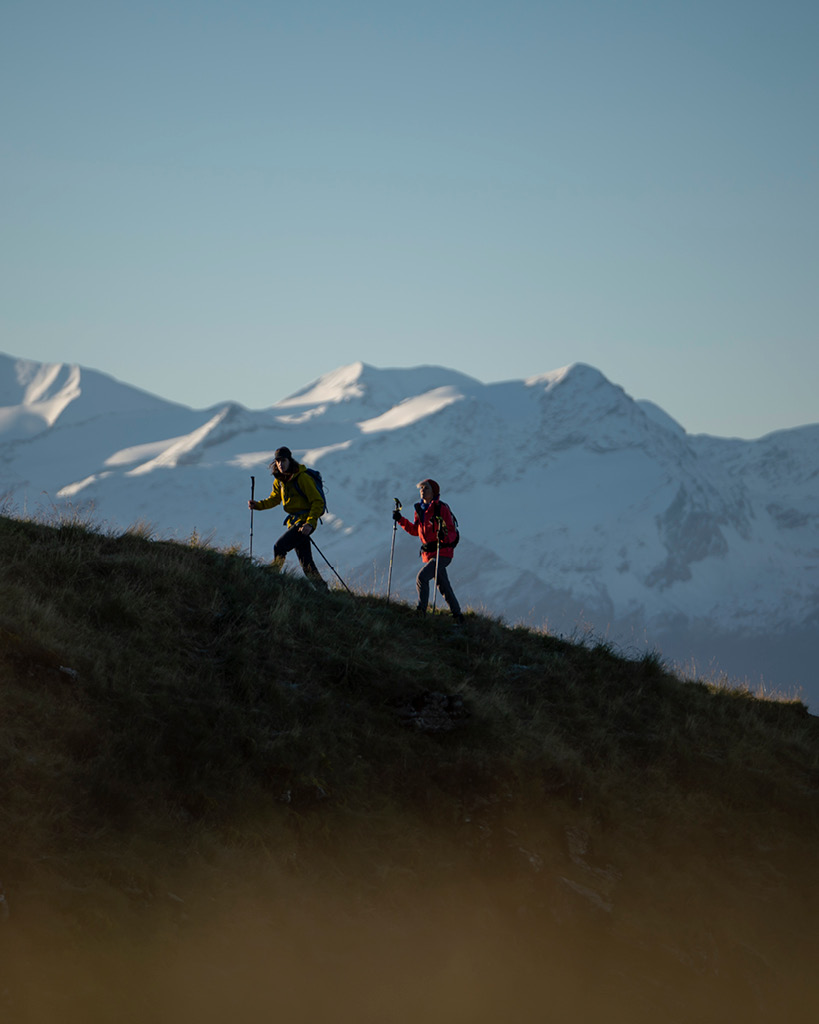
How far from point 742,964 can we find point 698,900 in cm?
81

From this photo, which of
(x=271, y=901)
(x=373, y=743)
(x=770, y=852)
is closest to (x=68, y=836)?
(x=271, y=901)

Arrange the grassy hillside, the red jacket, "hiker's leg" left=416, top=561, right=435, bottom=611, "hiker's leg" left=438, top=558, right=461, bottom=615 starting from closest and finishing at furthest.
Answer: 1. the grassy hillside
2. "hiker's leg" left=438, top=558, right=461, bottom=615
3. "hiker's leg" left=416, top=561, right=435, bottom=611
4. the red jacket

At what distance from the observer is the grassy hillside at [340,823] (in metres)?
7.91

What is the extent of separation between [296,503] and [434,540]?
2210mm

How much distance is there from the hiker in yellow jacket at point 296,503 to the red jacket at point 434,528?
59.2 inches

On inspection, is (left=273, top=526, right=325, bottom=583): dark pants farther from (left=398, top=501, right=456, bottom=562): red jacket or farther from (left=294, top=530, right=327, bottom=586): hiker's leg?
(left=398, top=501, right=456, bottom=562): red jacket

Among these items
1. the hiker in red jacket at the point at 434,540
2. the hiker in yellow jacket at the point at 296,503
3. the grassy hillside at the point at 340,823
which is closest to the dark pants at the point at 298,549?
the hiker in yellow jacket at the point at 296,503

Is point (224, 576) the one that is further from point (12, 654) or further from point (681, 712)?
point (681, 712)

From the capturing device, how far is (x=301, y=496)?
15.3 m

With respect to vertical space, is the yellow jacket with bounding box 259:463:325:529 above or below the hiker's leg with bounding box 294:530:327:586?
above

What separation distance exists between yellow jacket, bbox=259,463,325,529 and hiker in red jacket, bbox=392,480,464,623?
4.71 feet

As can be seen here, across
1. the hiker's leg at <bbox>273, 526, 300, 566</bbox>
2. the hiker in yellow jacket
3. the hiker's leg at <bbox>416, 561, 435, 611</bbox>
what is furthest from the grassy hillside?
the hiker's leg at <bbox>416, 561, 435, 611</bbox>

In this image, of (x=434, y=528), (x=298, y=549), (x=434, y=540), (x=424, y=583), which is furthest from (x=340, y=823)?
(x=434, y=528)

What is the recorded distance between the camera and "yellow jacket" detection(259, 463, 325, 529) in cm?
1517
